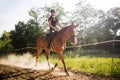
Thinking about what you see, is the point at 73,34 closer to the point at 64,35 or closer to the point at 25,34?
the point at 64,35

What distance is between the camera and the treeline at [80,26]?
5125 cm

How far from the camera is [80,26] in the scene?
211 feet

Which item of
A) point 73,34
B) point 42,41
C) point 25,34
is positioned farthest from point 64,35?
point 25,34

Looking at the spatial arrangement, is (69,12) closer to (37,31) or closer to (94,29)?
(94,29)

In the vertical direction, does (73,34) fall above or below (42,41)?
above

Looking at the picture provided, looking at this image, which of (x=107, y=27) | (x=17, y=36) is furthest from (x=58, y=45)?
(x=107, y=27)

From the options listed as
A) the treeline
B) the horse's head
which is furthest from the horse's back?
the treeline

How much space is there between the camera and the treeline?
168 feet

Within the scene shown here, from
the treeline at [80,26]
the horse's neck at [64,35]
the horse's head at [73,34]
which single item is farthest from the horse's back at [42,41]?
the treeline at [80,26]

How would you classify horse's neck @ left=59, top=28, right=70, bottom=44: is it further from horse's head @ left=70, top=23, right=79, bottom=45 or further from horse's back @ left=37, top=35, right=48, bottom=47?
horse's back @ left=37, top=35, right=48, bottom=47

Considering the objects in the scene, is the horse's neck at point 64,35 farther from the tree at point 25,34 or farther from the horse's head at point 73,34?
the tree at point 25,34

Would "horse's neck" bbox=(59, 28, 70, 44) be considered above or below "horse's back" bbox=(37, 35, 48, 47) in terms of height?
above

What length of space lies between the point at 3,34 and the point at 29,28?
20818mm

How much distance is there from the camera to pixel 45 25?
59875mm
